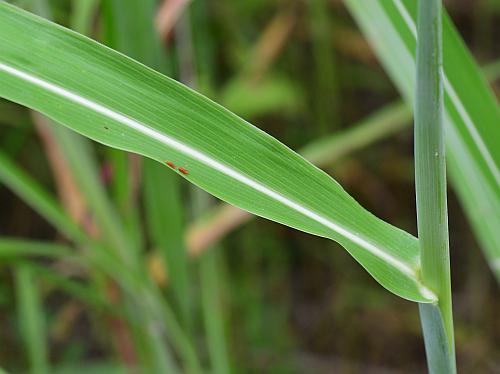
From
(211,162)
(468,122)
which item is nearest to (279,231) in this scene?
(468,122)

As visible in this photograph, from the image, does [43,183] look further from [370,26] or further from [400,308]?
[370,26]

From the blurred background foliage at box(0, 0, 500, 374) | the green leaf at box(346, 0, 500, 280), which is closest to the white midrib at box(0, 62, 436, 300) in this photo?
the green leaf at box(346, 0, 500, 280)

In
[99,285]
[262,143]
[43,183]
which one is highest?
[43,183]

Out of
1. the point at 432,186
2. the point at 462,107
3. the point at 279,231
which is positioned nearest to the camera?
the point at 432,186

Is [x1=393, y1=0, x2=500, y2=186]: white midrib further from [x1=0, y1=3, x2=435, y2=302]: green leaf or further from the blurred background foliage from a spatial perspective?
the blurred background foliage

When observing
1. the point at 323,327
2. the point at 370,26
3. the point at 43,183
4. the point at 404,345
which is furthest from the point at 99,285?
the point at 404,345

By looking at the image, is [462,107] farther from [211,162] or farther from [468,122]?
[211,162]
